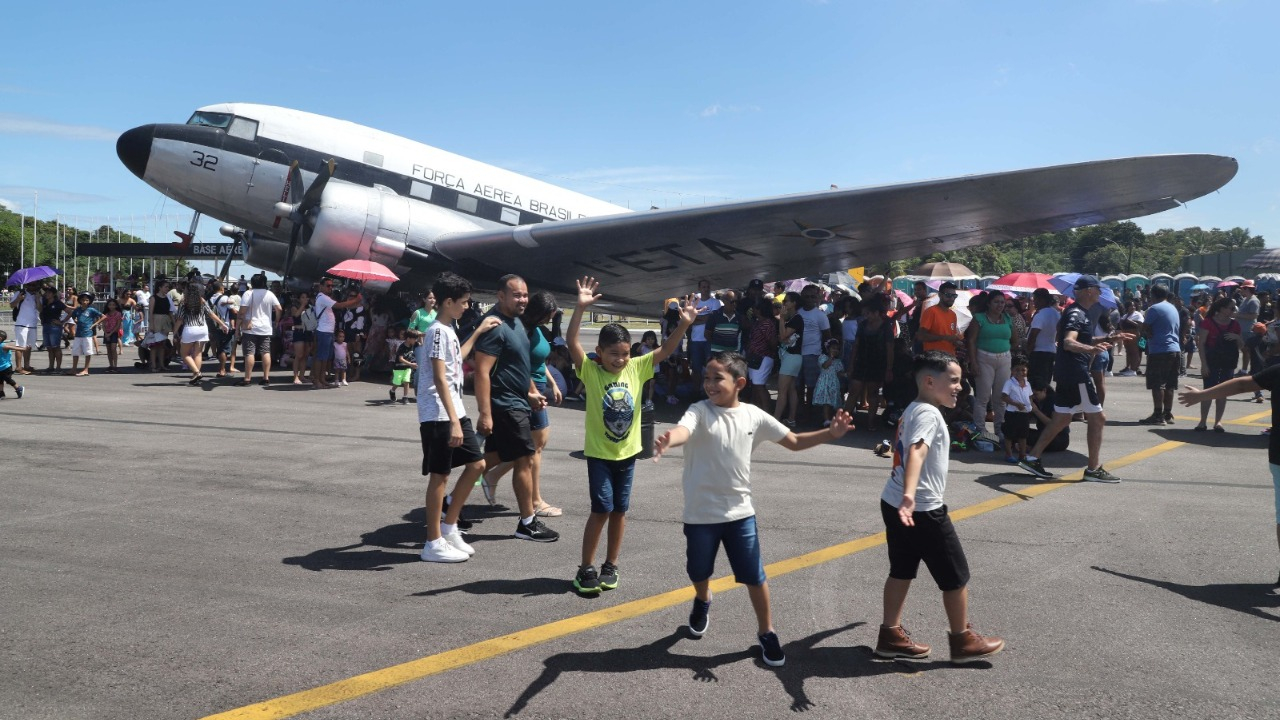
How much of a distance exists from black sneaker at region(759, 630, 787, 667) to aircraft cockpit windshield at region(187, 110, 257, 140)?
16103mm

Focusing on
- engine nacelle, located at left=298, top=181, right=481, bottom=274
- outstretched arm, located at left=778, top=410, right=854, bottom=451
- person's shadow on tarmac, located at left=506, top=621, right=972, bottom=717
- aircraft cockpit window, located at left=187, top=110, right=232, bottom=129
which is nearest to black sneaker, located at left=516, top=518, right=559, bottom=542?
person's shadow on tarmac, located at left=506, top=621, right=972, bottom=717

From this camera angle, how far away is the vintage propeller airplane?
1432cm

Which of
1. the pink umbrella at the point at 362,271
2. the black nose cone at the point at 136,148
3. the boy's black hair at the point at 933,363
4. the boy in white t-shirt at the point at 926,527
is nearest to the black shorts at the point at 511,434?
the boy in white t-shirt at the point at 926,527

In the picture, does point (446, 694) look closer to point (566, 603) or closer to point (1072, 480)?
point (566, 603)

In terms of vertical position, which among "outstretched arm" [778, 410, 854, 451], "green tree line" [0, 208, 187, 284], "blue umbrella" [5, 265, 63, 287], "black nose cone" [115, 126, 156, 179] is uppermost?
"green tree line" [0, 208, 187, 284]

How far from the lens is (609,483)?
5.05 m

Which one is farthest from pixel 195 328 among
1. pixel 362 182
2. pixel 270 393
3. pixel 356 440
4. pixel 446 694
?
pixel 446 694

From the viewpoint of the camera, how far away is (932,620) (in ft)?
15.3

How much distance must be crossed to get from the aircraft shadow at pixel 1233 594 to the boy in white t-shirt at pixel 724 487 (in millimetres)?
2725

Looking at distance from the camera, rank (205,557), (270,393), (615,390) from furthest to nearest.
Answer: (270,393) < (205,557) < (615,390)

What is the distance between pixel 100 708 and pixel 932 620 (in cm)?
403

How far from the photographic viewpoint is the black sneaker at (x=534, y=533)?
612cm

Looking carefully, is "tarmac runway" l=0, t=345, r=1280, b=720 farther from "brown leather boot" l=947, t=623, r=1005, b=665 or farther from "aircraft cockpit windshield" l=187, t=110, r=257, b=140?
"aircraft cockpit windshield" l=187, t=110, r=257, b=140

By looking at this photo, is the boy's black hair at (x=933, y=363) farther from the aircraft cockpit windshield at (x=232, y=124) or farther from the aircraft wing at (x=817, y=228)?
the aircraft cockpit windshield at (x=232, y=124)
